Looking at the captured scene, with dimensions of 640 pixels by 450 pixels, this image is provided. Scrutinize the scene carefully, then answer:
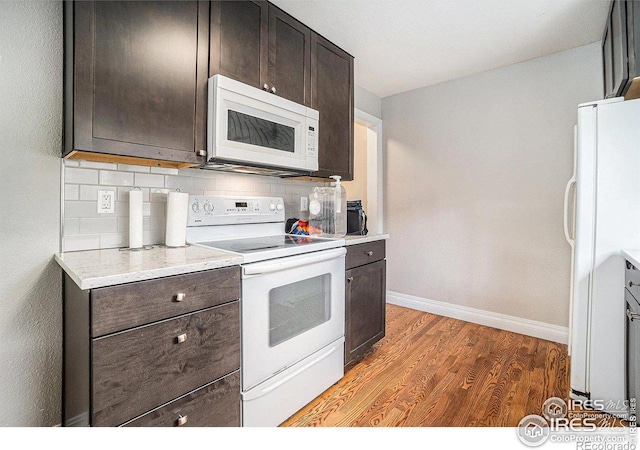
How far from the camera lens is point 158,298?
3.95 feet

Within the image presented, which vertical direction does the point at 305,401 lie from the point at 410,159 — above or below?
A: below

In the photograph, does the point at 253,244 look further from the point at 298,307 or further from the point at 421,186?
the point at 421,186

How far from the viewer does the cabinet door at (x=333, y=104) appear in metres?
2.35

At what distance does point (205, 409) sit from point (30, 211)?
45.0 inches

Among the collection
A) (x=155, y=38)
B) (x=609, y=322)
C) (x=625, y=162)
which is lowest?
(x=609, y=322)

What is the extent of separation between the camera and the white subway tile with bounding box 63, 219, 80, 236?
1.54 metres

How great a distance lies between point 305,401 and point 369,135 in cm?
281

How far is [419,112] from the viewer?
3.47 metres

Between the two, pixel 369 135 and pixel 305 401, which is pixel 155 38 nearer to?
pixel 305 401

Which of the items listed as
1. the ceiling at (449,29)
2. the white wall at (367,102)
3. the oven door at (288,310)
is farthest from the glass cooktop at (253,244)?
the white wall at (367,102)

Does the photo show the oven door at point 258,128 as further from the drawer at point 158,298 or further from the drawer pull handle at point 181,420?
the drawer pull handle at point 181,420

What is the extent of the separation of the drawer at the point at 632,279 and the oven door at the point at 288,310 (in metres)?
1.40

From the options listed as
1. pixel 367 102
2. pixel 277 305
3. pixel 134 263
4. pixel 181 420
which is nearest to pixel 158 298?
pixel 134 263

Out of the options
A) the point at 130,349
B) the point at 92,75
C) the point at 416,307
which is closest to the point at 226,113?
the point at 92,75
